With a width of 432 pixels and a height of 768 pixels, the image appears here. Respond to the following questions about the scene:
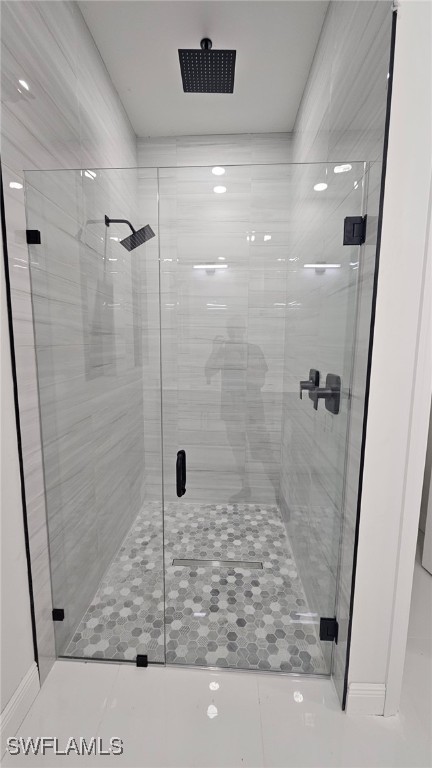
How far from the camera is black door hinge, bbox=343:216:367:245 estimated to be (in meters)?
1.02

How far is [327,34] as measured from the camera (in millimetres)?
1448

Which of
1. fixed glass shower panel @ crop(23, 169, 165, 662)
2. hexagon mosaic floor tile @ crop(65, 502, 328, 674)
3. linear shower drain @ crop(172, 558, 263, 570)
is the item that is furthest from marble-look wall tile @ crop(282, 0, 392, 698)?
fixed glass shower panel @ crop(23, 169, 165, 662)

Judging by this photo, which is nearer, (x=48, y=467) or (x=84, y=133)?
(x=48, y=467)

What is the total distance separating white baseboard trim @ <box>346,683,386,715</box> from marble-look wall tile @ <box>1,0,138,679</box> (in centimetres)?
111

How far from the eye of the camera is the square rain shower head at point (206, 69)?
1551 mm

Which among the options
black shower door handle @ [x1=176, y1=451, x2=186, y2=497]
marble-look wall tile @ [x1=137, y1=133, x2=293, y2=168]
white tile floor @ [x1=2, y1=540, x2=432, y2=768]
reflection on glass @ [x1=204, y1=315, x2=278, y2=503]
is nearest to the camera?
white tile floor @ [x1=2, y1=540, x2=432, y2=768]

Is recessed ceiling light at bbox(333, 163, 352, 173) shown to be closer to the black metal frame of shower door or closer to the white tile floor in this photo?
the black metal frame of shower door

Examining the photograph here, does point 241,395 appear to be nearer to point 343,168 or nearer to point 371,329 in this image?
point 371,329

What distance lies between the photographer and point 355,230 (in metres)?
1.04

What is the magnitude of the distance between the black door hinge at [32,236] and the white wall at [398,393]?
A: 3.66ft

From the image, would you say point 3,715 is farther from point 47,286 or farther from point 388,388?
point 388,388

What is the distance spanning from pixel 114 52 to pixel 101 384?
1.74 m

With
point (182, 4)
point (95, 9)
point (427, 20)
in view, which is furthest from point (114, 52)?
point (427, 20)

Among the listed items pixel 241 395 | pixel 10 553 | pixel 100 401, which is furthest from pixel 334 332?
pixel 10 553
